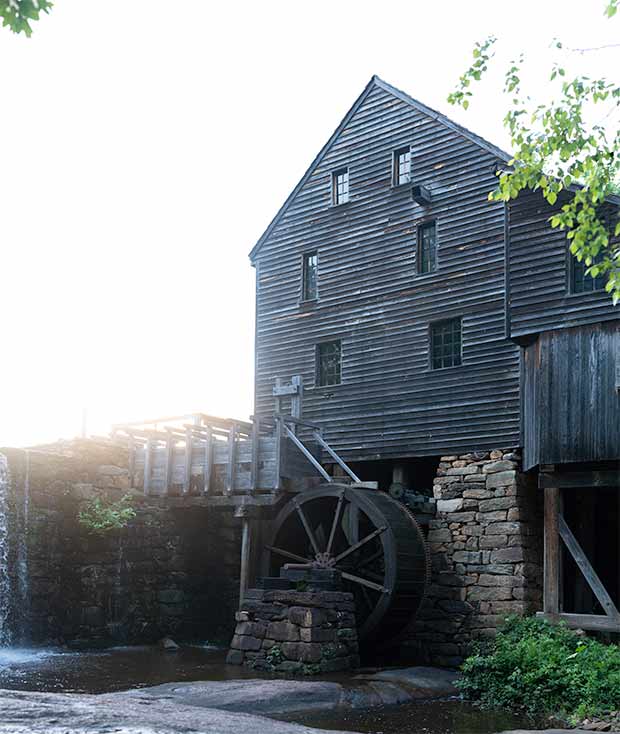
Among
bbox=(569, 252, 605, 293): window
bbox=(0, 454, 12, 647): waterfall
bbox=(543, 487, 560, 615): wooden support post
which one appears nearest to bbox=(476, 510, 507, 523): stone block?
bbox=(543, 487, 560, 615): wooden support post

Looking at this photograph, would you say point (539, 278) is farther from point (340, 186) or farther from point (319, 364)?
point (340, 186)

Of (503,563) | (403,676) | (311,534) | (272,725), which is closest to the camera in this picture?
(272,725)

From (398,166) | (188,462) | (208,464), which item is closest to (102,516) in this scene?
(188,462)

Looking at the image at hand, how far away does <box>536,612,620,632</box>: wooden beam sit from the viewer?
12812 millimetres

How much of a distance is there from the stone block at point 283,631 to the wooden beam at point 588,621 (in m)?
3.49

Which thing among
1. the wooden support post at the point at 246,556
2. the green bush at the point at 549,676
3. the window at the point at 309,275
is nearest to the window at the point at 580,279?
the green bush at the point at 549,676

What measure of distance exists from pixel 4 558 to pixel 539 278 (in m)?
9.90

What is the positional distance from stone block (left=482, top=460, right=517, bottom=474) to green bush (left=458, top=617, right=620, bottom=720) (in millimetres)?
2812

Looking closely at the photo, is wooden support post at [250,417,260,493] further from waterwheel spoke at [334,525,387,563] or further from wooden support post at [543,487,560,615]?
wooden support post at [543,487,560,615]

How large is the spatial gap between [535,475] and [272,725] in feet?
28.0

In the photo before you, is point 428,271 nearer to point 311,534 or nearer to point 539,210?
point 539,210

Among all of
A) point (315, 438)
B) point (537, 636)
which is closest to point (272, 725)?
point (537, 636)

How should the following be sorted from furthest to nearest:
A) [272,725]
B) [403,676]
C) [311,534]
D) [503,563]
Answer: [311,534]
[503,563]
[403,676]
[272,725]

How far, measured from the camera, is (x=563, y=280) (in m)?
15.1
